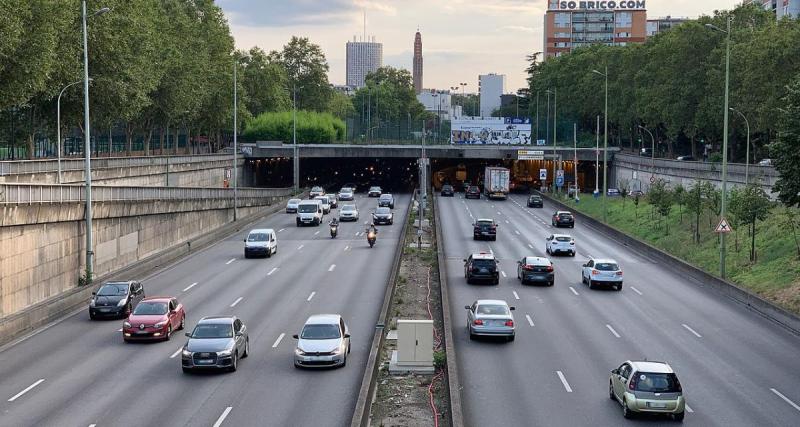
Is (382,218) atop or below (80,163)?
below

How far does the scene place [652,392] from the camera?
2369 cm

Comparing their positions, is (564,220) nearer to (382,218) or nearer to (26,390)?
(382,218)

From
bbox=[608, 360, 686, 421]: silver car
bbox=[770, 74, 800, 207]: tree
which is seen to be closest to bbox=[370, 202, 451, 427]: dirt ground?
bbox=[608, 360, 686, 421]: silver car

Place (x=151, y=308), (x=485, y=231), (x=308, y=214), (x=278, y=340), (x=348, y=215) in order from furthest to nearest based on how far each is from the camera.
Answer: (x=348, y=215) → (x=308, y=214) → (x=485, y=231) → (x=151, y=308) → (x=278, y=340)

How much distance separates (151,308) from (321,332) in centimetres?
709

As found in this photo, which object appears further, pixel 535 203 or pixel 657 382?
pixel 535 203

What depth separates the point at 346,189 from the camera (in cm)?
10312

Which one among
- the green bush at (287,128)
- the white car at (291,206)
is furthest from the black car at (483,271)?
the green bush at (287,128)

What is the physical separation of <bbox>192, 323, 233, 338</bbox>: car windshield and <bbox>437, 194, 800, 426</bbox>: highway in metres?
6.81

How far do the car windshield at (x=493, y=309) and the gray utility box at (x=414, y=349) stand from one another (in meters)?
5.48

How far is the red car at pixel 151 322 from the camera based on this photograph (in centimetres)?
3294

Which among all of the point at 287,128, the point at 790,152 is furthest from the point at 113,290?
the point at 287,128

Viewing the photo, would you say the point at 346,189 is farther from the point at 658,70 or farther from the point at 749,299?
the point at 749,299

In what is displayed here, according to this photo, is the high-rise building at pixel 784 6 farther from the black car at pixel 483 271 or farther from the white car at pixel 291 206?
the black car at pixel 483 271
